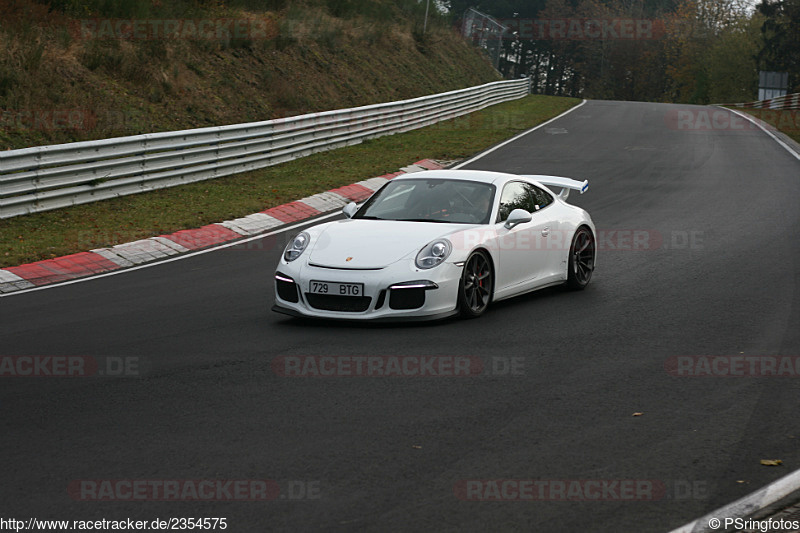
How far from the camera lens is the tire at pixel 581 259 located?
10.6 meters

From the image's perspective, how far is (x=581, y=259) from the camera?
35.6 ft

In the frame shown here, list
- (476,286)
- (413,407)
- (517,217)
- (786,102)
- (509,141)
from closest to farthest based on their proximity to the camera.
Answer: (413,407) → (476,286) → (517,217) → (509,141) → (786,102)

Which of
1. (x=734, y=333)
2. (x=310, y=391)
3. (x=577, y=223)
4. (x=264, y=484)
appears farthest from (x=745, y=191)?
(x=264, y=484)

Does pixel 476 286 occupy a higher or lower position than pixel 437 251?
lower

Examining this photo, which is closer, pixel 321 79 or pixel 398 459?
pixel 398 459

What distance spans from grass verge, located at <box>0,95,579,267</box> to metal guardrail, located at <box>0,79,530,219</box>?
0.75 ft

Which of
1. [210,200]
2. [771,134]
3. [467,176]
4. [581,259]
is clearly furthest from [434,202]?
[771,134]

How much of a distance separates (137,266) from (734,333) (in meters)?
7.33

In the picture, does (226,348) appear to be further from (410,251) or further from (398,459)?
Result: (398,459)

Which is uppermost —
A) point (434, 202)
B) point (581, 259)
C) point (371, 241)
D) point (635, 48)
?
point (635, 48)

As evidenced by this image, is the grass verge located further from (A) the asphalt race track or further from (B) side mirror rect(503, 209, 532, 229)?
(B) side mirror rect(503, 209, 532, 229)

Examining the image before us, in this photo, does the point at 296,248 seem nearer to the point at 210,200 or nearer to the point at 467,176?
the point at 467,176

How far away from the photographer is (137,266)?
12477 mm

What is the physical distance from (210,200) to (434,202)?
321 inches
